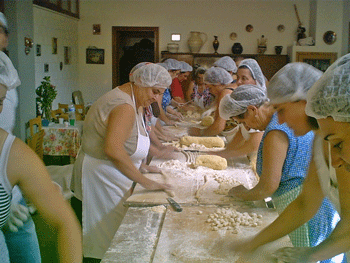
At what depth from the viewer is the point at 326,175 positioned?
1390 millimetres

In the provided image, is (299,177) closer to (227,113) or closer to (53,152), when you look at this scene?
(227,113)

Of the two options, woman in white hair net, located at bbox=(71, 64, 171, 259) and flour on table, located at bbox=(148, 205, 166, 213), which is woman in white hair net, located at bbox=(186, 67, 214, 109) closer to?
woman in white hair net, located at bbox=(71, 64, 171, 259)

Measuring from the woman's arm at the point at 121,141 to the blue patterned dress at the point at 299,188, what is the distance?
0.68m

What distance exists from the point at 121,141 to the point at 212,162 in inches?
28.4

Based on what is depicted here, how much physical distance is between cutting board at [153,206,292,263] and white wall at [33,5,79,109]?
5.04 meters

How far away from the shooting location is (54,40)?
6953 mm

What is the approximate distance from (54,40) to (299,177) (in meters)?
6.10

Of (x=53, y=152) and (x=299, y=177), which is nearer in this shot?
(x=299, y=177)

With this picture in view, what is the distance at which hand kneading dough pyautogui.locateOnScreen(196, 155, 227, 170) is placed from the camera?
104 inches

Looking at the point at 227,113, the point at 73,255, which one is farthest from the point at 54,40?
the point at 73,255

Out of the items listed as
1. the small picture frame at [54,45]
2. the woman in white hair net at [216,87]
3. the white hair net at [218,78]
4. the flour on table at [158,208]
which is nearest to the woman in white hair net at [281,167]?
the flour on table at [158,208]

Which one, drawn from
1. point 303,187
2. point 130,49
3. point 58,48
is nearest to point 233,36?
point 130,49

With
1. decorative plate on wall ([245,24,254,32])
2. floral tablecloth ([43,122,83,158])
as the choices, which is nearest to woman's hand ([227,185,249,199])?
floral tablecloth ([43,122,83,158])

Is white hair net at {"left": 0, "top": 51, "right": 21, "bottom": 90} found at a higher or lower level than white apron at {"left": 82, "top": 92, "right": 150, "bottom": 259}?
Answer: higher
